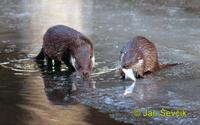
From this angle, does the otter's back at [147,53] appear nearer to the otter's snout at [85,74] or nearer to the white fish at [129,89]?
the white fish at [129,89]

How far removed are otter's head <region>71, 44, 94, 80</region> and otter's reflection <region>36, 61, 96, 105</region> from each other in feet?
0.42

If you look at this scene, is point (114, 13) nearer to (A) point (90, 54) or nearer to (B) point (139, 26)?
(B) point (139, 26)

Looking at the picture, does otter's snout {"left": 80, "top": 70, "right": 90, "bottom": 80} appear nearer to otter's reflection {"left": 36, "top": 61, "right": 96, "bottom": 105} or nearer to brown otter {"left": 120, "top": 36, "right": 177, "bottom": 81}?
otter's reflection {"left": 36, "top": 61, "right": 96, "bottom": 105}

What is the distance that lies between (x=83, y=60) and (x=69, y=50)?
0.64 metres

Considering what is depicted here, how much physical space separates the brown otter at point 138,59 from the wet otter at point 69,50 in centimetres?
52

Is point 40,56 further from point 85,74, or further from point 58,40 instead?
point 85,74

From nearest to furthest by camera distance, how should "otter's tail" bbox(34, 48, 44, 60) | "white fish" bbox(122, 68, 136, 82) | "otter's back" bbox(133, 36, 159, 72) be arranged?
"white fish" bbox(122, 68, 136, 82)
"otter's back" bbox(133, 36, 159, 72)
"otter's tail" bbox(34, 48, 44, 60)

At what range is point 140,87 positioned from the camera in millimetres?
7613

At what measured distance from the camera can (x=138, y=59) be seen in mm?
8164

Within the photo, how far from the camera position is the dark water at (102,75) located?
6408mm

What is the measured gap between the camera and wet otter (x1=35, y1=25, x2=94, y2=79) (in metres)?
8.16

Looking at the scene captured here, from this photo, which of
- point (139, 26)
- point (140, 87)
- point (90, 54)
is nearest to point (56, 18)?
point (139, 26)

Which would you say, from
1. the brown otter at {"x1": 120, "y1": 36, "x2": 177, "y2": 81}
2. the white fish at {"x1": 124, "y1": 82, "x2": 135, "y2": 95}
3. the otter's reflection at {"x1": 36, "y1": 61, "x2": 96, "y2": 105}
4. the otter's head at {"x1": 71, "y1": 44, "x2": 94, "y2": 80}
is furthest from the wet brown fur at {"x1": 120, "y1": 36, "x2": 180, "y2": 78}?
the otter's reflection at {"x1": 36, "y1": 61, "x2": 96, "y2": 105}

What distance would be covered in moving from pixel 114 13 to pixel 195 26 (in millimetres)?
3280
